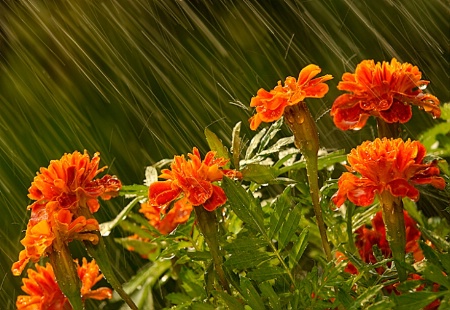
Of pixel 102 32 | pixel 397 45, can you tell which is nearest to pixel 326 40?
pixel 397 45

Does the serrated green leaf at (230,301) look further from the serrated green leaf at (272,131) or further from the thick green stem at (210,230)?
the serrated green leaf at (272,131)

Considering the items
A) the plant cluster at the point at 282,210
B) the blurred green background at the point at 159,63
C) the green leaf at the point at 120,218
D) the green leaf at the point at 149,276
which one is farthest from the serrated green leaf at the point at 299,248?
the blurred green background at the point at 159,63

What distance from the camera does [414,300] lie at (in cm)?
62

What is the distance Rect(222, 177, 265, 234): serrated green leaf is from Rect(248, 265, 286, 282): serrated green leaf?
0.04m

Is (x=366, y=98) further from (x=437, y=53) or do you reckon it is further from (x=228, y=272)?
(x=437, y=53)

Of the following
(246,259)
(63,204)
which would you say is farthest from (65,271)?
(246,259)

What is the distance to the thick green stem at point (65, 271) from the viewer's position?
0.70 meters

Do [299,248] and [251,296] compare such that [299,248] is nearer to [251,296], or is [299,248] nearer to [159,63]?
[251,296]

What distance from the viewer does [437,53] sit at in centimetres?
182

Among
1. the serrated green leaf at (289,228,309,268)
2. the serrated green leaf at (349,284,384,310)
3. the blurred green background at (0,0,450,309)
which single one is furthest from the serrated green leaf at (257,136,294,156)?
the blurred green background at (0,0,450,309)

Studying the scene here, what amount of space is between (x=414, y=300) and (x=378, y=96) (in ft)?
0.70

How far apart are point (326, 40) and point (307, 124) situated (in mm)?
1187

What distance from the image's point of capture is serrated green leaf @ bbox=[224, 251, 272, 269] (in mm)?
675

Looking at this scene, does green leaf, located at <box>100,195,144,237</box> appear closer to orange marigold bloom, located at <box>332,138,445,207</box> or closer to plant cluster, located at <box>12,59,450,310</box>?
plant cluster, located at <box>12,59,450,310</box>
